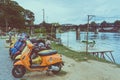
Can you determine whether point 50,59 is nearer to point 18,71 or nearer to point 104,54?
point 18,71

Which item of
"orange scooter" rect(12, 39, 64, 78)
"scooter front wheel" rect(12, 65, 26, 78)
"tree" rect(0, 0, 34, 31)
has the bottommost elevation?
"scooter front wheel" rect(12, 65, 26, 78)

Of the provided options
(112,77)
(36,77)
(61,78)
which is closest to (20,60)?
(36,77)

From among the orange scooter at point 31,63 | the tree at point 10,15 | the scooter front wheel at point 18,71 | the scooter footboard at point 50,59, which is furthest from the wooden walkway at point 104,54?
the tree at point 10,15

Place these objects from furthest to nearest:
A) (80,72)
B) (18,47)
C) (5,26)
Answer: (5,26), (18,47), (80,72)

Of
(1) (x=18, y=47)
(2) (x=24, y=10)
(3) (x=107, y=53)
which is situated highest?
(2) (x=24, y=10)

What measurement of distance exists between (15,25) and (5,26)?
3043 millimetres

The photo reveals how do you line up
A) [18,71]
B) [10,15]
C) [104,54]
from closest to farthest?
[18,71] → [104,54] → [10,15]

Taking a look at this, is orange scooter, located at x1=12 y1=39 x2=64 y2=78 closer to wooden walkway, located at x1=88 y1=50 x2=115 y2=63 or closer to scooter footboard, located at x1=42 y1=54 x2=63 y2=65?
scooter footboard, located at x1=42 y1=54 x2=63 y2=65

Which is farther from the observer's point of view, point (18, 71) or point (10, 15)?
point (10, 15)

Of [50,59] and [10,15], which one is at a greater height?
[10,15]

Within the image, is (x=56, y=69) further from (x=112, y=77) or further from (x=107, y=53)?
(x=107, y=53)

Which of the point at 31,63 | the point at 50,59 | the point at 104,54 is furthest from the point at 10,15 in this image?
the point at 50,59

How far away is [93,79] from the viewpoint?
9891mm

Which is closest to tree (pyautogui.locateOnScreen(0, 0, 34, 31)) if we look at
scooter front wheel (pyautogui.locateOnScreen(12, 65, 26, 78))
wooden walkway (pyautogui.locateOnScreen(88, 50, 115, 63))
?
wooden walkway (pyautogui.locateOnScreen(88, 50, 115, 63))
